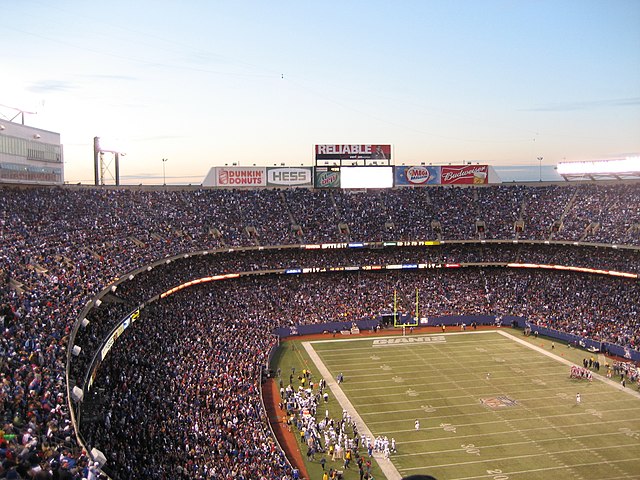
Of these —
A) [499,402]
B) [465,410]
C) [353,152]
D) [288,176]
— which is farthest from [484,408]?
[288,176]

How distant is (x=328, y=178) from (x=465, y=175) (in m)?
14.3

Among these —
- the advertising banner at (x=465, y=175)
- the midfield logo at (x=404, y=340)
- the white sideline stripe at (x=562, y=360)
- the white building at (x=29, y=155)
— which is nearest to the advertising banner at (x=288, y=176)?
the advertising banner at (x=465, y=175)

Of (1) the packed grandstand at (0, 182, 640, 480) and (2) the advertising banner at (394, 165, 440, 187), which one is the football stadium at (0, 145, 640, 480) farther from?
(2) the advertising banner at (394, 165, 440, 187)

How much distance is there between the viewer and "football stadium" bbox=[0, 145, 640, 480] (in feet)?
70.5

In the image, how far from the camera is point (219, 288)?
46656 mm

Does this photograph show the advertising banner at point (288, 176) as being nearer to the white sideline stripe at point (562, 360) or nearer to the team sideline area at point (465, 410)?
the team sideline area at point (465, 410)

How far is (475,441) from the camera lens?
26531mm

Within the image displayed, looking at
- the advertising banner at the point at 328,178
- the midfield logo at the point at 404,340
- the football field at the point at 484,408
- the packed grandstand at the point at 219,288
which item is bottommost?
the football field at the point at 484,408

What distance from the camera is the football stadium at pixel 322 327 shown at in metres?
21.5

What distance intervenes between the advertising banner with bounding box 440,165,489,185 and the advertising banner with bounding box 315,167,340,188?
1115 centimetres

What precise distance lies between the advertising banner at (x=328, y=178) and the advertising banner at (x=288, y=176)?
1.02 m

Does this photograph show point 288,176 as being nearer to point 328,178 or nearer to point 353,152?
point 328,178

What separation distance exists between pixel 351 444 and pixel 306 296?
24.2m

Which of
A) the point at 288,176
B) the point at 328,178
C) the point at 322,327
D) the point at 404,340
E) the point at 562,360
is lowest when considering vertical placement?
the point at 562,360
